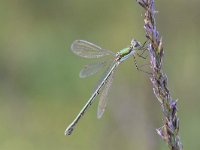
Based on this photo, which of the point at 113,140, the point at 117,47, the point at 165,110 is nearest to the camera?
the point at 165,110

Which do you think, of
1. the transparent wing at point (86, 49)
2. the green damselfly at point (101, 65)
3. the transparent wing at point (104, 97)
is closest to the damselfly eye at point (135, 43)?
the green damselfly at point (101, 65)

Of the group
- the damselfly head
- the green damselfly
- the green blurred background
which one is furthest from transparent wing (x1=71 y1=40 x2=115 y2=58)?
the green blurred background

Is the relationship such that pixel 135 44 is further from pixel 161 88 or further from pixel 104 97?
pixel 161 88

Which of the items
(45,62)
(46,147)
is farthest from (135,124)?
(45,62)

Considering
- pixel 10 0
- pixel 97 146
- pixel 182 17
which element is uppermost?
pixel 10 0

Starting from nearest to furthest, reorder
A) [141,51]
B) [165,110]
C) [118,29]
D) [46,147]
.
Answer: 1. [165,110]
2. [141,51]
3. [46,147]
4. [118,29]

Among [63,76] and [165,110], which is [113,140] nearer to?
[63,76]
